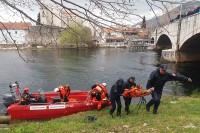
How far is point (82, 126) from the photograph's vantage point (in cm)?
884

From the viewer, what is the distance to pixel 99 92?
1322cm

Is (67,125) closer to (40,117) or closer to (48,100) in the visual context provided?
(40,117)

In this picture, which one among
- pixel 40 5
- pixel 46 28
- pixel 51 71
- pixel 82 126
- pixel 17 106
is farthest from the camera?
pixel 51 71

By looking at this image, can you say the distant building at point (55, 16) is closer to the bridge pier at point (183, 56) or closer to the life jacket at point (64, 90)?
the life jacket at point (64, 90)

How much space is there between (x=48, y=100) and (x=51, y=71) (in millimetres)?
15710

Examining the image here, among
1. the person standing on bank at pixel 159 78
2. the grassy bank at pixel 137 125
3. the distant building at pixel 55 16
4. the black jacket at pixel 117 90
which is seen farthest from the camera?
the black jacket at pixel 117 90

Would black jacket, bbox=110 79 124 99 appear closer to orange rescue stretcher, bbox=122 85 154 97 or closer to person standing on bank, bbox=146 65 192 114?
orange rescue stretcher, bbox=122 85 154 97

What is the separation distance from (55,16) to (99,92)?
28.1 feet

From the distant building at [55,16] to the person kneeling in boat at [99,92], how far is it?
7.84m

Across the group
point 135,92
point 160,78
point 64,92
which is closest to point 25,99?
point 64,92

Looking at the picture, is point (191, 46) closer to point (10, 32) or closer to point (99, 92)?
point (99, 92)

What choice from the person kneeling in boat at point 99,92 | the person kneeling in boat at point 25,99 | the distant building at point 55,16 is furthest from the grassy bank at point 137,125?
the person kneeling in boat at point 25,99

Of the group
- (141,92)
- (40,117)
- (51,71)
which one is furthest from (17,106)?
(51,71)

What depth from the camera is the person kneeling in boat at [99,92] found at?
1279cm
